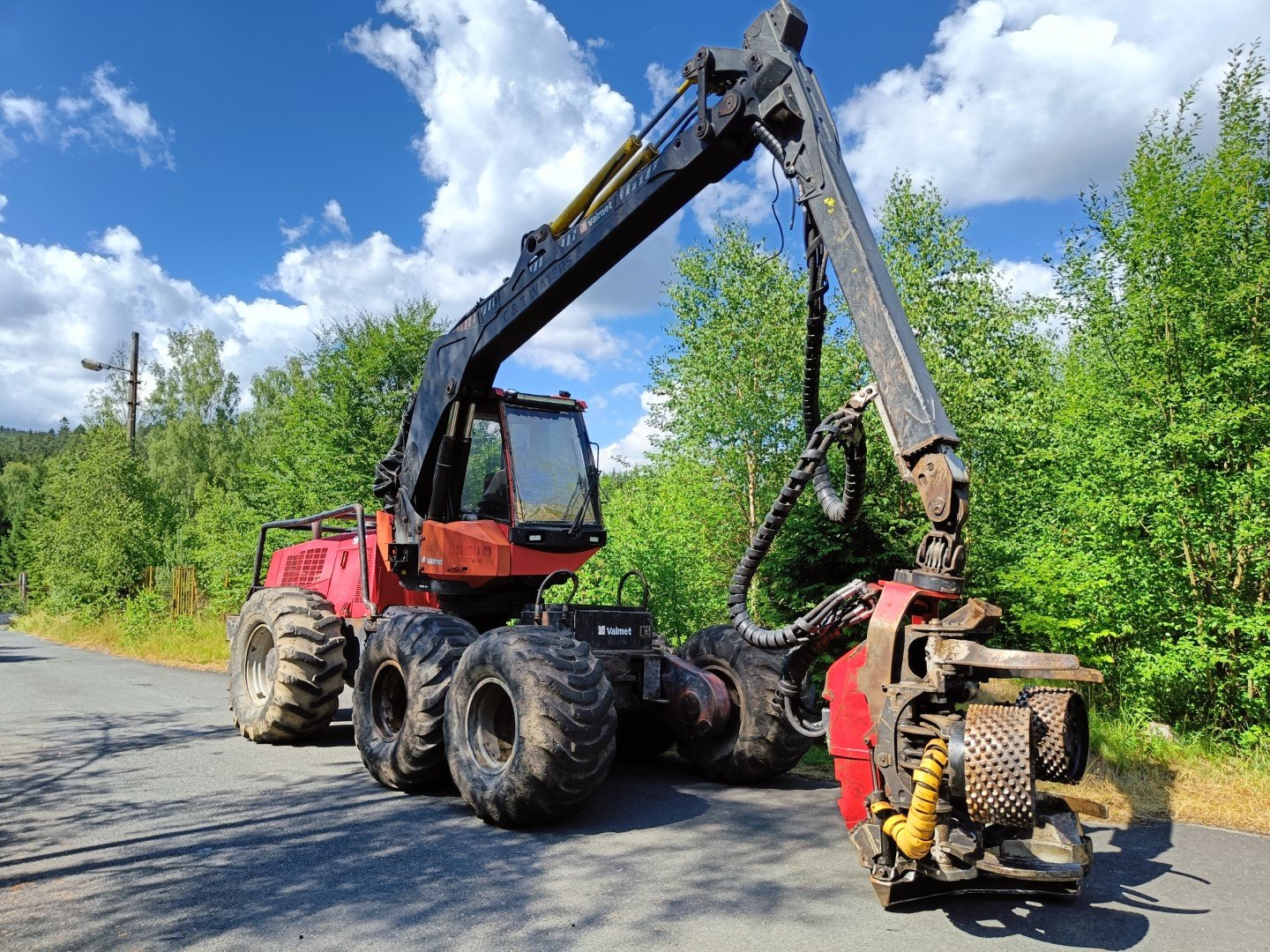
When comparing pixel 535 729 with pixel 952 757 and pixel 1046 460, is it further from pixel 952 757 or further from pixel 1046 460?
pixel 1046 460

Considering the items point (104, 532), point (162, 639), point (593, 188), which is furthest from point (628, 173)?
point (104, 532)

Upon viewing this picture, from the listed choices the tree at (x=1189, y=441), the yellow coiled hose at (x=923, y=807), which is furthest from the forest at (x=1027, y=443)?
the yellow coiled hose at (x=923, y=807)

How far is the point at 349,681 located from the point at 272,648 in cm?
83

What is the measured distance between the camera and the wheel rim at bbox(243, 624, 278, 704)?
9711mm

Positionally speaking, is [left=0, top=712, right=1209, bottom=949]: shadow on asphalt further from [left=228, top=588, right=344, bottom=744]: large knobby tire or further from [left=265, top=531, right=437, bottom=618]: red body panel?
[left=265, top=531, right=437, bottom=618]: red body panel

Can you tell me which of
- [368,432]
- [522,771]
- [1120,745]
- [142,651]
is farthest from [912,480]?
[142,651]

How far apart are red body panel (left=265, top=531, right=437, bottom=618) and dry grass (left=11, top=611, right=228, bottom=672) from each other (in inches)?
285

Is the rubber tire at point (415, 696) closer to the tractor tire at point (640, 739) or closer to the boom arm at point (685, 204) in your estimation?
the boom arm at point (685, 204)

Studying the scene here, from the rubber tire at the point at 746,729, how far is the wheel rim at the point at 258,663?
4.75m

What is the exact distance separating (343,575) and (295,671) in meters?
1.61

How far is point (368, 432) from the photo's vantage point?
18.9 m

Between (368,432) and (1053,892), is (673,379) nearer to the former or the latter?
(368,432)

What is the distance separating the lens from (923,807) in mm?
4000

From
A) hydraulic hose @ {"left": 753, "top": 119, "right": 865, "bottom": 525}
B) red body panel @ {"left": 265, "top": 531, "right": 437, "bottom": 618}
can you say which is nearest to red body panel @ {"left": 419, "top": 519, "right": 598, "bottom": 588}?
red body panel @ {"left": 265, "top": 531, "right": 437, "bottom": 618}
